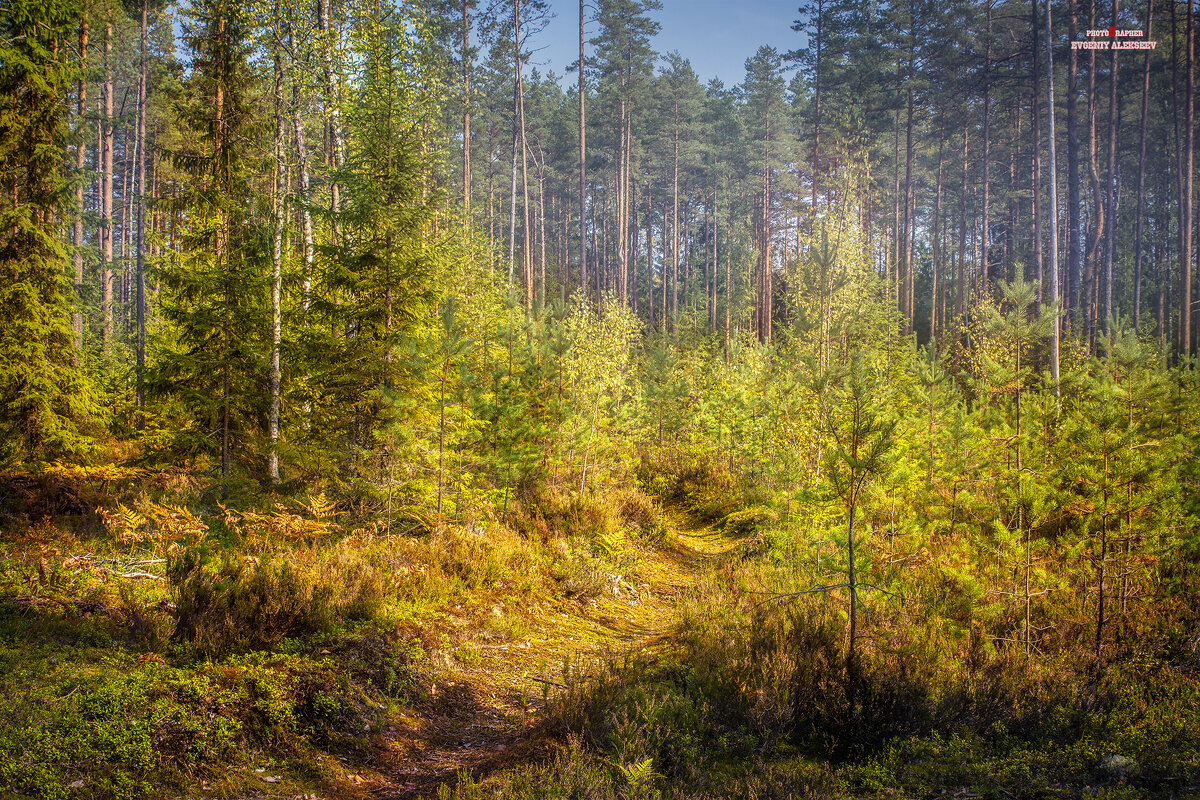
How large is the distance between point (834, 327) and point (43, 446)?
15352mm

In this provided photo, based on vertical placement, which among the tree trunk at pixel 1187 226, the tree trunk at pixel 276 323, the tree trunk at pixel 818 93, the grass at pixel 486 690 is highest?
the tree trunk at pixel 818 93

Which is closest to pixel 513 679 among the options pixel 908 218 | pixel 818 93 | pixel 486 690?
pixel 486 690

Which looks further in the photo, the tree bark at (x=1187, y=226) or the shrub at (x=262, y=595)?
the tree bark at (x=1187, y=226)

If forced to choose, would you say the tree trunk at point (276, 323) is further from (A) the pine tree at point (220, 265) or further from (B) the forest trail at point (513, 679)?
(B) the forest trail at point (513, 679)

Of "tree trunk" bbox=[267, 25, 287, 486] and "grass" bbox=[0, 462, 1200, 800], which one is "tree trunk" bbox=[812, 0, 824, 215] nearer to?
"tree trunk" bbox=[267, 25, 287, 486]

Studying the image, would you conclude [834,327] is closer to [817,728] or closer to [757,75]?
[817,728]

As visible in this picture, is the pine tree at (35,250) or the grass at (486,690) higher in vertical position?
the pine tree at (35,250)

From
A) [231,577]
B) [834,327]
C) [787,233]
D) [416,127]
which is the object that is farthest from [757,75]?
[231,577]

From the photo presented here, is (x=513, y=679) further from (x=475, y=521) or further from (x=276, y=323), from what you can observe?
(x=276, y=323)

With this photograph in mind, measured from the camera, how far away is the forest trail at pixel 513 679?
15.3ft

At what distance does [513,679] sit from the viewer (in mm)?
6406

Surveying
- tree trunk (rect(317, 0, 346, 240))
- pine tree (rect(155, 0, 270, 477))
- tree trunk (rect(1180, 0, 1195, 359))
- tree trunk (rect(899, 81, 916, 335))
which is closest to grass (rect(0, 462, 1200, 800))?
pine tree (rect(155, 0, 270, 477))

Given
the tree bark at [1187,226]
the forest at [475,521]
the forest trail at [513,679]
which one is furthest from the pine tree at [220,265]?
the tree bark at [1187,226]

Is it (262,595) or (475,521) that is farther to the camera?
(475,521)
